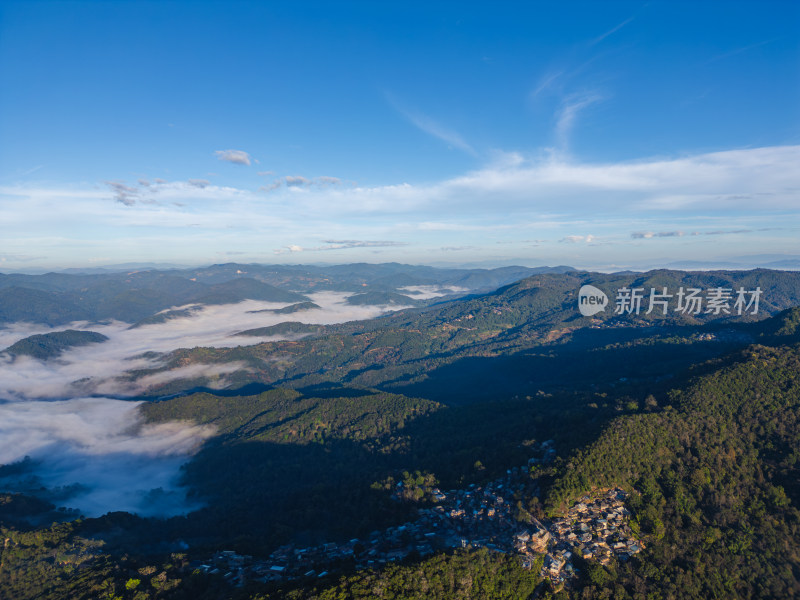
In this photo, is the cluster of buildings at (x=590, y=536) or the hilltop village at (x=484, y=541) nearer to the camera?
the cluster of buildings at (x=590, y=536)

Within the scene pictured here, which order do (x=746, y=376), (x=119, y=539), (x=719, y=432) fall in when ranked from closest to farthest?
(x=719, y=432) < (x=119, y=539) < (x=746, y=376)

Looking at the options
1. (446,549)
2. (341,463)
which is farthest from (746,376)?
(341,463)

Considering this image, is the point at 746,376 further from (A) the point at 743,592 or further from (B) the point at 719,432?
(A) the point at 743,592

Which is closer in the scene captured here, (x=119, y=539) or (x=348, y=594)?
Result: (x=348, y=594)

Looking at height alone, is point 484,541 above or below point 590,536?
below

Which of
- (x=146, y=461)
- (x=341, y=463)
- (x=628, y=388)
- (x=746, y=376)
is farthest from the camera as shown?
(x=146, y=461)

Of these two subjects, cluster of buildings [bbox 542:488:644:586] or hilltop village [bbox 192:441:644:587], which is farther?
hilltop village [bbox 192:441:644:587]

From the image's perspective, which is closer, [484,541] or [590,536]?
[590,536]

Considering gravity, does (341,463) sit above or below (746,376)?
below
